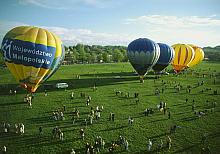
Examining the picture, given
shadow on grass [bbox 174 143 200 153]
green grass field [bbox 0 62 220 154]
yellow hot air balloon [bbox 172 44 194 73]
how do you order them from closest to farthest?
shadow on grass [bbox 174 143 200 153] → green grass field [bbox 0 62 220 154] → yellow hot air balloon [bbox 172 44 194 73]

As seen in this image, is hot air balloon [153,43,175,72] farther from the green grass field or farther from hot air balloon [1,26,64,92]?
hot air balloon [1,26,64,92]

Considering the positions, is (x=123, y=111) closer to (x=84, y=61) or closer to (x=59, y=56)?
(x=59, y=56)

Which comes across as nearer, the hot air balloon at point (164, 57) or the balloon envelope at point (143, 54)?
the balloon envelope at point (143, 54)

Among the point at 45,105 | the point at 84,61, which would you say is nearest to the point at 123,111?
the point at 45,105

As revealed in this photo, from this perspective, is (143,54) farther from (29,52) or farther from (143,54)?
(29,52)

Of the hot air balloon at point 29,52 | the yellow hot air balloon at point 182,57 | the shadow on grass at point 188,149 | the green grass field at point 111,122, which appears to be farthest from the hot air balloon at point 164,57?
the shadow on grass at point 188,149

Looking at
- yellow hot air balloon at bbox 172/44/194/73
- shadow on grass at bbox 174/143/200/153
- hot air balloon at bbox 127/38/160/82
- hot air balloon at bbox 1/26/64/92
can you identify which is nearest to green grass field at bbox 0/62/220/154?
shadow on grass at bbox 174/143/200/153

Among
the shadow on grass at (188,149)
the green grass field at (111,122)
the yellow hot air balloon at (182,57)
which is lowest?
→ the shadow on grass at (188,149)

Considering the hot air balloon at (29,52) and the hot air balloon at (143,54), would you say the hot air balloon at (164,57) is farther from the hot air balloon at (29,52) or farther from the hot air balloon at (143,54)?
the hot air balloon at (29,52)
